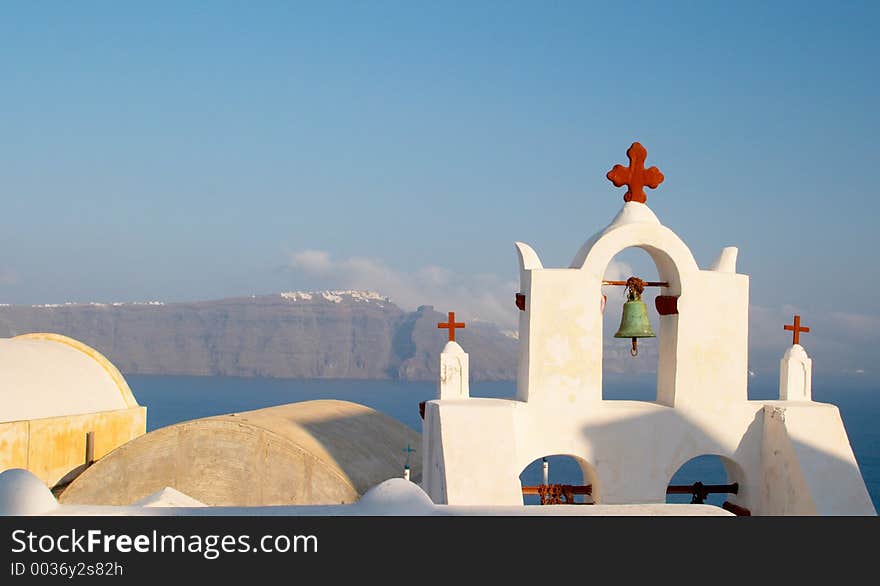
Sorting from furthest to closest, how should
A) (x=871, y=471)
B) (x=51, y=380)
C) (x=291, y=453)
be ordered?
(x=871, y=471) → (x=51, y=380) → (x=291, y=453)

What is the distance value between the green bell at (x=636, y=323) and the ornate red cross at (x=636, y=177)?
4.05 feet

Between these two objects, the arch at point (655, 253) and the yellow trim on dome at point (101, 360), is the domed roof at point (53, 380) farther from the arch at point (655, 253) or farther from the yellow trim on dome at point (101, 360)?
the arch at point (655, 253)

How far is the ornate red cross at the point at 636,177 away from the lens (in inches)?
431

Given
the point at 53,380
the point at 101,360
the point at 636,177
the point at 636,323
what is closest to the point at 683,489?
the point at 636,323

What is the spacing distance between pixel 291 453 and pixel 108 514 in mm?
9282

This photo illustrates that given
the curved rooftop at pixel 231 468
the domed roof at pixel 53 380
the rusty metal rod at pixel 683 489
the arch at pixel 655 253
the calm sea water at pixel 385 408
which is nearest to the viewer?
the arch at pixel 655 253

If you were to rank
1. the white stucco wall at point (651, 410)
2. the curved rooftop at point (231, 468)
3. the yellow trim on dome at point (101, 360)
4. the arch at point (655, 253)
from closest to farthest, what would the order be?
1. the white stucco wall at point (651, 410)
2. the arch at point (655, 253)
3. the curved rooftop at point (231, 468)
4. the yellow trim on dome at point (101, 360)

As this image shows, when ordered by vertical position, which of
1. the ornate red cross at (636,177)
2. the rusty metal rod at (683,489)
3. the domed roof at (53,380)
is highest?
the ornate red cross at (636,177)

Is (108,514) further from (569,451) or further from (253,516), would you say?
(569,451)

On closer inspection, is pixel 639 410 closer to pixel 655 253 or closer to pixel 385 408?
pixel 655 253

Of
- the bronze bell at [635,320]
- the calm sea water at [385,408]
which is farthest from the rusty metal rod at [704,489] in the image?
the calm sea water at [385,408]

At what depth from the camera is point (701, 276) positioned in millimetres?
10820
